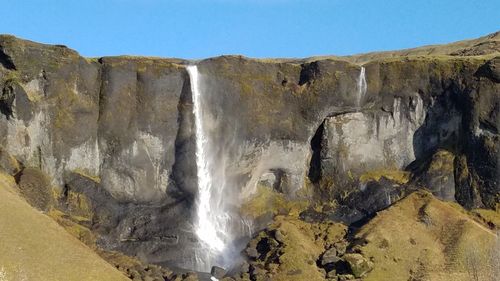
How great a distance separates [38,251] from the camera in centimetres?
5356

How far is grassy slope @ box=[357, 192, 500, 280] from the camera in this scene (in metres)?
64.6

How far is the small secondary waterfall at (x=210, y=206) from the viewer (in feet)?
237

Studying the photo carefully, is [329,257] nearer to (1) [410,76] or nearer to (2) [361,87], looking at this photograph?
(2) [361,87]

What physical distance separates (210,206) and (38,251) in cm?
2572

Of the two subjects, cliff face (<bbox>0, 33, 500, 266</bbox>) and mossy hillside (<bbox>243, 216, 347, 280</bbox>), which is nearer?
mossy hillside (<bbox>243, 216, 347, 280</bbox>)

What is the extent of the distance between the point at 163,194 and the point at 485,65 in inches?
1422

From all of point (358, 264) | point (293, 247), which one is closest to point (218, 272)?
point (293, 247)

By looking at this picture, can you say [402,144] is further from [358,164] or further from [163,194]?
[163,194]

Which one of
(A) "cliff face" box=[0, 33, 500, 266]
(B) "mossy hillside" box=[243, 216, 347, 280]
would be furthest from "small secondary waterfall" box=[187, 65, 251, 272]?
(B) "mossy hillside" box=[243, 216, 347, 280]

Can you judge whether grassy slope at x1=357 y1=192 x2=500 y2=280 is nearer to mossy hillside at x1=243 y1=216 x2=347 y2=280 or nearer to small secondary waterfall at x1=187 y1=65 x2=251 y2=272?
mossy hillside at x1=243 y1=216 x2=347 y2=280

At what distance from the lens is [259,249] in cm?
7062

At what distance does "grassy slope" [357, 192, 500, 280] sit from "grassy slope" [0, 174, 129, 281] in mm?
23875

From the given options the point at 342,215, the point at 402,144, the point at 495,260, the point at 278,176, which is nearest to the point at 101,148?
the point at 278,176

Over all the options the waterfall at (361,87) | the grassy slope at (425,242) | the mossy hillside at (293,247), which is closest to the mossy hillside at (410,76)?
the waterfall at (361,87)
